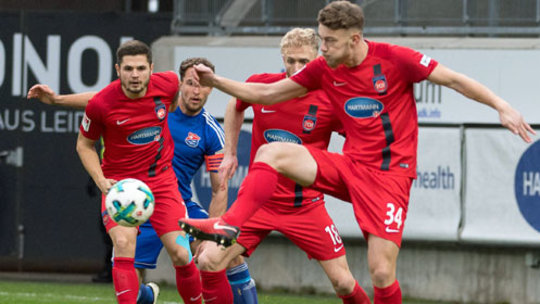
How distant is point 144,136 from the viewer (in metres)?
7.89

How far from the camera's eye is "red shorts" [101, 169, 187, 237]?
793cm

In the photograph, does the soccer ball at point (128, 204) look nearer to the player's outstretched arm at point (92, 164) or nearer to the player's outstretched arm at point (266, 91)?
the player's outstretched arm at point (92, 164)

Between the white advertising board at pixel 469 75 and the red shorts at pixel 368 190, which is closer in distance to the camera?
the red shorts at pixel 368 190

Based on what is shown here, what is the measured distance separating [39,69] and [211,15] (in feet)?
7.06

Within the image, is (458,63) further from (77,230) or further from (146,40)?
(77,230)

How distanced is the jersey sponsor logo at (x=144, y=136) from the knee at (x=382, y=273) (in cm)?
223

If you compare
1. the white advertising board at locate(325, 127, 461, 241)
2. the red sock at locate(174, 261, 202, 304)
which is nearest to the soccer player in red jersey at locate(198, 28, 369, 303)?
the red sock at locate(174, 261, 202, 304)

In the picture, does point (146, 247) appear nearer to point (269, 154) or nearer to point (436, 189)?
point (269, 154)

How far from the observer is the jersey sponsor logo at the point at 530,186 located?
11.4m

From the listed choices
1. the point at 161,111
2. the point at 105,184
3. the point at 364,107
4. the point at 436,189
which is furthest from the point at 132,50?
the point at 436,189

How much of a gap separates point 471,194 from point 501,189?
0.32 metres

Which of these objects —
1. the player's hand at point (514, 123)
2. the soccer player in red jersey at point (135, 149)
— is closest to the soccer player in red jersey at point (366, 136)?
the player's hand at point (514, 123)

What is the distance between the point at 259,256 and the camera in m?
12.3

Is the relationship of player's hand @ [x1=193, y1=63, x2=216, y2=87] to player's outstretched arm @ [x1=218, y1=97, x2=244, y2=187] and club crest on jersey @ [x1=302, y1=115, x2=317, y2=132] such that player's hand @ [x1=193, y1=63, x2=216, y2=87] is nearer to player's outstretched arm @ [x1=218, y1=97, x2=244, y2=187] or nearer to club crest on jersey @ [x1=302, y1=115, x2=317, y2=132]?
player's outstretched arm @ [x1=218, y1=97, x2=244, y2=187]
